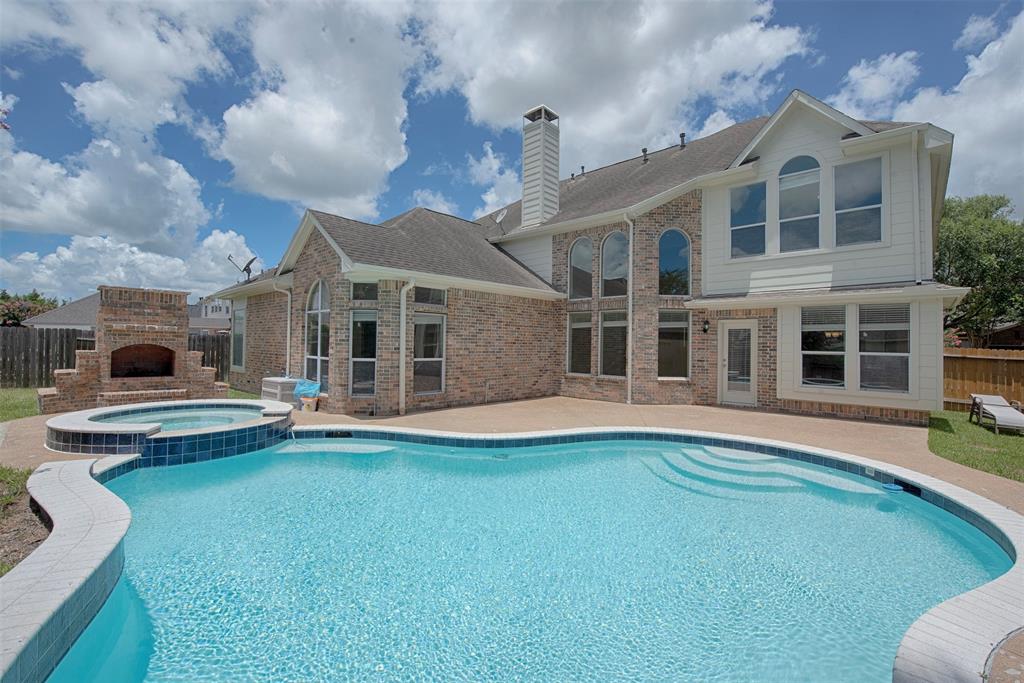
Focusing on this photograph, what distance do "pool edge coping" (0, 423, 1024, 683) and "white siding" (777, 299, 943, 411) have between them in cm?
579

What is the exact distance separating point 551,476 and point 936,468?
583 centimetres

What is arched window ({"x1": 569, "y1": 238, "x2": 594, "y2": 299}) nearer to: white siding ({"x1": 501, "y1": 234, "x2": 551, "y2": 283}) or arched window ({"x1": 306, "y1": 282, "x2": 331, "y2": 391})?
white siding ({"x1": 501, "y1": 234, "x2": 551, "y2": 283})

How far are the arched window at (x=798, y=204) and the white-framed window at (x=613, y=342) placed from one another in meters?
4.68

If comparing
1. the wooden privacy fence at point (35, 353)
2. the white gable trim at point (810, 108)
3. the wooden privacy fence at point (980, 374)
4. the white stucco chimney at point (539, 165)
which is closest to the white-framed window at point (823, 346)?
the white gable trim at point (810, 108)

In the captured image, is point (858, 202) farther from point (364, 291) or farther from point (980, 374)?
point (364, 291)

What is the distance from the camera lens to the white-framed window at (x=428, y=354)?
1136cm

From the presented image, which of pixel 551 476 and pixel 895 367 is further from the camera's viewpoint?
pixel 895 367

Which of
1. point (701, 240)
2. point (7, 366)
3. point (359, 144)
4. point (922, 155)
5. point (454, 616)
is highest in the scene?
point (359, 144)

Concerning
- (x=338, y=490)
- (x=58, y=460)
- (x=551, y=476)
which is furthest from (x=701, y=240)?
(x=58, y=460)

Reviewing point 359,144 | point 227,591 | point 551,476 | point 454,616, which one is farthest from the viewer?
point 359,144

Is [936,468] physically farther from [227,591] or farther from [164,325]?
[164,325]

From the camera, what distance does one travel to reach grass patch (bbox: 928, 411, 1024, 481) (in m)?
6.71

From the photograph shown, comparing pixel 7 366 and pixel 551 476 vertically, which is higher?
pixel 7 366

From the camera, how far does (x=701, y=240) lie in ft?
42.4
